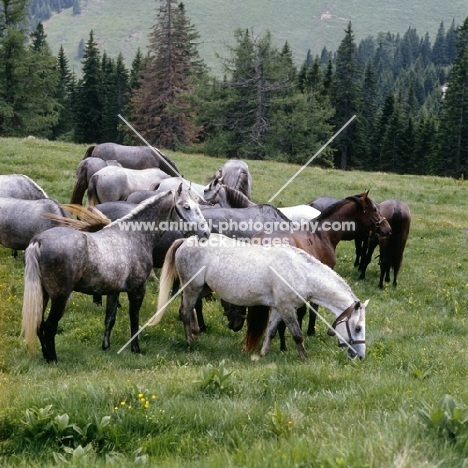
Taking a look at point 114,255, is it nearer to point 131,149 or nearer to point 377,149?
point 131,149

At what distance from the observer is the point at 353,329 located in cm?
802

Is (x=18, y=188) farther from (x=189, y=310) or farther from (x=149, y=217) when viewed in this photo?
(x=189, y=310)

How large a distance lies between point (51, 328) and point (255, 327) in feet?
10.9

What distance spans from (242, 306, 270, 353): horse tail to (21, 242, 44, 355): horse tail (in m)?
3.40

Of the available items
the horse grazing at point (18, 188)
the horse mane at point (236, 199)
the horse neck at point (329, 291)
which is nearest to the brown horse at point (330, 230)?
the horse neck at point (329, 291)

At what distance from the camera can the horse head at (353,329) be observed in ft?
26.2

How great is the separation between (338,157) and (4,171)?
49.7 metres

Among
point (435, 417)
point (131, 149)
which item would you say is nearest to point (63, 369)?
point (435, 417)

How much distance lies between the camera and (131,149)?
62.4ft

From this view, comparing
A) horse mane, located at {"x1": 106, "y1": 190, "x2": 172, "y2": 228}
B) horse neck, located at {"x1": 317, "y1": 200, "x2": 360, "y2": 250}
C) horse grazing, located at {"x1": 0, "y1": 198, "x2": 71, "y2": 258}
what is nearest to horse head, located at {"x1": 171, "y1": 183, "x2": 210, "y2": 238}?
horse mane, located at {"x1": 106, "y1": 190, "x2": 172, "y2": 228}

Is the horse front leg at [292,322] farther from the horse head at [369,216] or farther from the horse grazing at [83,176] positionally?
the horse grazing at [83,176]

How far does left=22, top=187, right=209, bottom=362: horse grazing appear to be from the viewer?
7504 mm

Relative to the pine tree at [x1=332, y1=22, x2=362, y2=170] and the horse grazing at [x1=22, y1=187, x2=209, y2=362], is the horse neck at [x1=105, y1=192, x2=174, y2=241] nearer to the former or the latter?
the horse grazing at [x1=22, y1=187, x2=209, y2=362]

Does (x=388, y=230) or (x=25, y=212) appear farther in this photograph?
(x=388, y=230)
